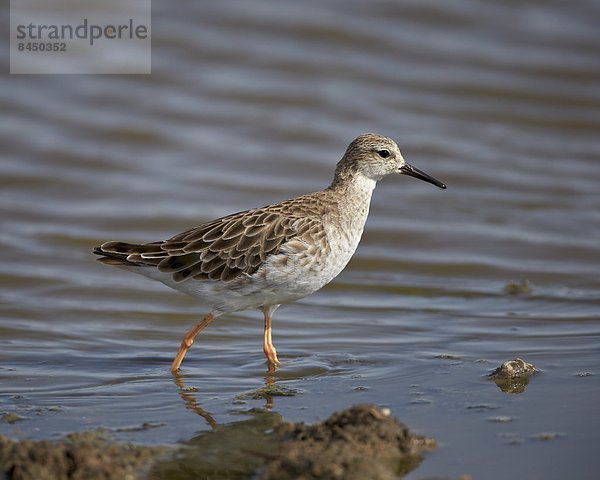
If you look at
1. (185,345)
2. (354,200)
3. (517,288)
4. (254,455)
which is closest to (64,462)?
Answer: (254,455)

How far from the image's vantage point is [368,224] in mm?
12750

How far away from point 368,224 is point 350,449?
7103 millimetres

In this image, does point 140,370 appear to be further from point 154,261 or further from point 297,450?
point 297,450

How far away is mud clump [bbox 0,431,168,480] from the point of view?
18.5ft

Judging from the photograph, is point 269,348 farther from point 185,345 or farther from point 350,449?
point 350,449

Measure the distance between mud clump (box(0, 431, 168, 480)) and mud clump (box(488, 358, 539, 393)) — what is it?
3002 millimetres

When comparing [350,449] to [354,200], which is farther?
[354,200]

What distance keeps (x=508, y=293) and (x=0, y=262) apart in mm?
5828

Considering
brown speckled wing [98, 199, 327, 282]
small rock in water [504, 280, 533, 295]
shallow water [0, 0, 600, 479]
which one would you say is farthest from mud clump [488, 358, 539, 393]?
small rock in water [504, 280, 533, 295]

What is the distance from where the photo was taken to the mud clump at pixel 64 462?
5633 mm

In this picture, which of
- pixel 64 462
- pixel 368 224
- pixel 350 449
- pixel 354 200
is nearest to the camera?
pixel 64 462

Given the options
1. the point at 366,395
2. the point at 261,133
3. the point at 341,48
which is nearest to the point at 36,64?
the point at 261,133

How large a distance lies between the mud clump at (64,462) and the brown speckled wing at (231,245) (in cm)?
284

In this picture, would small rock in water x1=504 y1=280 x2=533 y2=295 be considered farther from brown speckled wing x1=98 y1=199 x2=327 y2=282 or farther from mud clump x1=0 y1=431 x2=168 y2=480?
mud clump x1=0 y1=431 x2=168 y2=480
